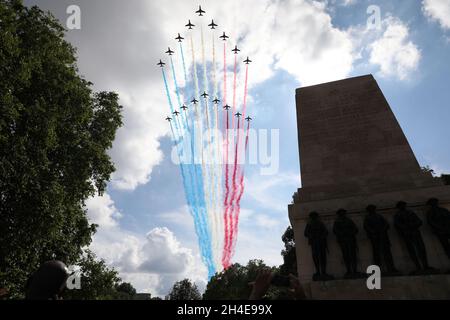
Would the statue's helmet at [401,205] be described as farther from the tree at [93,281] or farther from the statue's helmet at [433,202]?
the tree at [93,281]

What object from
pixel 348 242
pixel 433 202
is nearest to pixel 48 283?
pixel 348 242

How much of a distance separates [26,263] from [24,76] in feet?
30.2

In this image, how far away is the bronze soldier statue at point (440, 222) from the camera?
10.0m

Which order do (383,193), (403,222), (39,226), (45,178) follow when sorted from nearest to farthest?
(403,222), (383,193), (39,226), (45,178)

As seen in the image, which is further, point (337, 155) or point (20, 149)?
point (20, 149)

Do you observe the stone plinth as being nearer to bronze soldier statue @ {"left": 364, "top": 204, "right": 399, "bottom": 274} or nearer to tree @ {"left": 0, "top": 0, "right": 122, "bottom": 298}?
bronze soldier statue @ {"left": 364, "top": 204, "right": 399, "bottom": 274}

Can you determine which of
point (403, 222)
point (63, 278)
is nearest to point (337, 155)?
point (403, 222)

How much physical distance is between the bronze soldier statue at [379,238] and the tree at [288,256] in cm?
2907

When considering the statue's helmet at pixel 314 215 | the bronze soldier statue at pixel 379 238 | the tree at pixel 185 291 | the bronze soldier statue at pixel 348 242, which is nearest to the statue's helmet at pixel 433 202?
the bronze soldier statue at pixel 379 238

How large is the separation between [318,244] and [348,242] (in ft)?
3.07

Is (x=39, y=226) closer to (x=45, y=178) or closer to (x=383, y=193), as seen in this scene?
(x=45, y=178)

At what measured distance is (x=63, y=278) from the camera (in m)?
3.49

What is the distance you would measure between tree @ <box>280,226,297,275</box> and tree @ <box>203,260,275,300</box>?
1477cm

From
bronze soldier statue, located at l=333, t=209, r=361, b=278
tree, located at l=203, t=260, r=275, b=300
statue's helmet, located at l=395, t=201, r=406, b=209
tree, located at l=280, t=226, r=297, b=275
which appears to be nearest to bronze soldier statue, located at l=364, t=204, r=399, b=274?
bronze soldier statue, located at l=333, t=209, r=361, b=278
